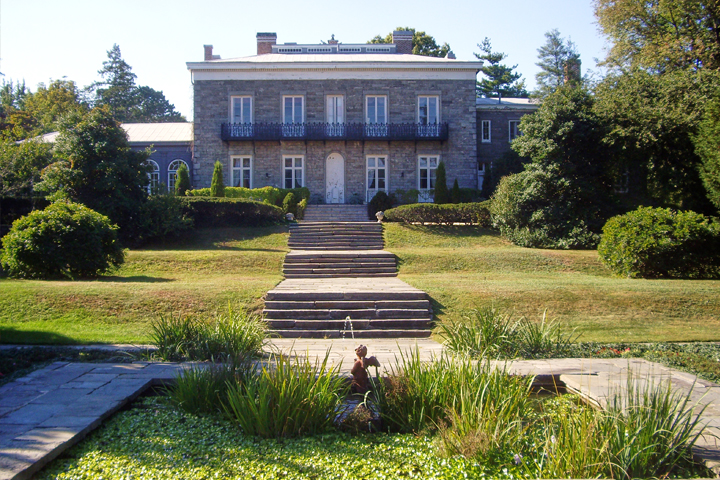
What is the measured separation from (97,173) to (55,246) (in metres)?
6.73

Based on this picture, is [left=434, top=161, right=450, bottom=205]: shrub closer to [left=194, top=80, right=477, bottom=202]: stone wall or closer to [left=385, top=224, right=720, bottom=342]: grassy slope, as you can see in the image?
[left=194, top=80, right=477, bottom=202]: stone wall

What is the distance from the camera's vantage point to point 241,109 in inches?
1106

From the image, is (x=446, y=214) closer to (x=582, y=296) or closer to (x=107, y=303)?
(x=582, y=296)

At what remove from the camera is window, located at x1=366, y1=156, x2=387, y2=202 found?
92.8 feet

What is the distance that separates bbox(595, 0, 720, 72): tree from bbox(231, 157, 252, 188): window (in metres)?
18.2

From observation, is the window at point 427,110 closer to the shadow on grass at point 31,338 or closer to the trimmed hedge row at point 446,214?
the trimmed hedge row at point 446,214

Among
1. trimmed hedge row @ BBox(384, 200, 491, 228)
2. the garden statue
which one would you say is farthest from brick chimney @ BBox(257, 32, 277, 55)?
the garden statue

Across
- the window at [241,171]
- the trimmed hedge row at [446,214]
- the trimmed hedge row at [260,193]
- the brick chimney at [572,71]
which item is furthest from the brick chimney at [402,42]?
the trimmed hedge row at [446,214]

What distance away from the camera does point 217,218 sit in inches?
835

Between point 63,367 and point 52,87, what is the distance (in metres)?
43.8

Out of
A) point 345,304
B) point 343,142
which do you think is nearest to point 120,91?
point 343,142

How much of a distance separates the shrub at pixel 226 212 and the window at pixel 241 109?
8.12 meters

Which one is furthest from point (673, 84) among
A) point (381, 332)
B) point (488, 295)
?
point (381, 332)

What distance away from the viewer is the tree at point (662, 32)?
20.6 meters
